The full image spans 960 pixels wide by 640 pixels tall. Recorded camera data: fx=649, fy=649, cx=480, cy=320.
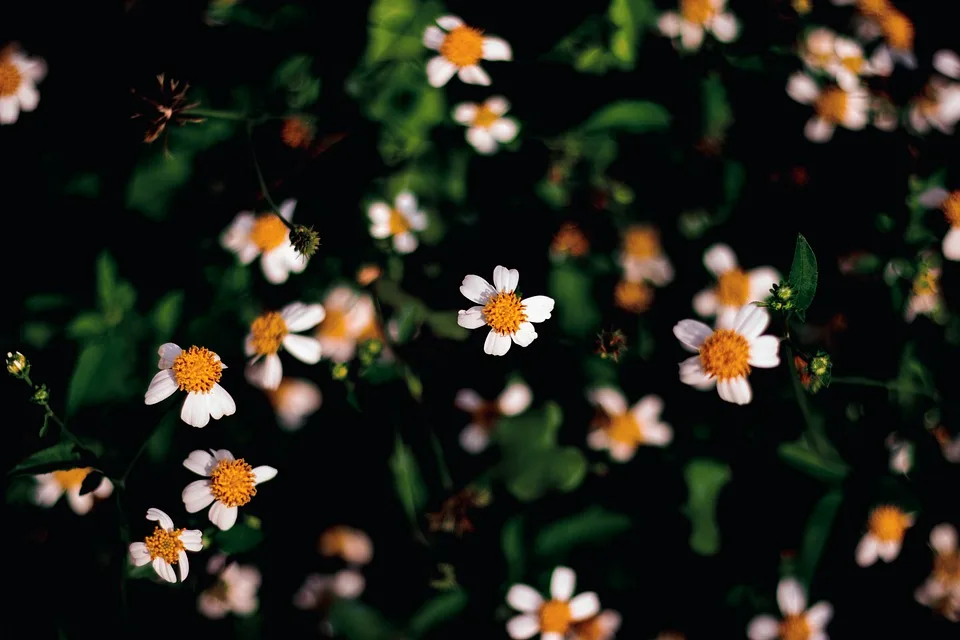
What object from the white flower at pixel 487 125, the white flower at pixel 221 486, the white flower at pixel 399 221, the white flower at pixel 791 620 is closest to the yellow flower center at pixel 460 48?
the white flower at pixel 487 125

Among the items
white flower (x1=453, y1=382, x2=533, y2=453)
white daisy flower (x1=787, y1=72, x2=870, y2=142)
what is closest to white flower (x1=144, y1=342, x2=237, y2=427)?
white flower (x1=453, y1=382, x2=533, y2=453)

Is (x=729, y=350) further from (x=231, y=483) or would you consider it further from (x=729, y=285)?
(x=231, y=483)

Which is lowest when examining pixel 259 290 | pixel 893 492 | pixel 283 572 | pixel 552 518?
pixel 283 572

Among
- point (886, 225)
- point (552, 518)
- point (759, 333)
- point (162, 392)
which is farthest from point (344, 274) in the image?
point (886, 225)

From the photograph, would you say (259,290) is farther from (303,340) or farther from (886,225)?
(886,225)

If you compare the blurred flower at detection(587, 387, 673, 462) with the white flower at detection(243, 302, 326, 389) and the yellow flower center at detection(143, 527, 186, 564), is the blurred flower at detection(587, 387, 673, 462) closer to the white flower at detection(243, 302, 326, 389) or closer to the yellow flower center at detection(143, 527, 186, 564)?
the white flower at detection(243, 302, 326, 389)
